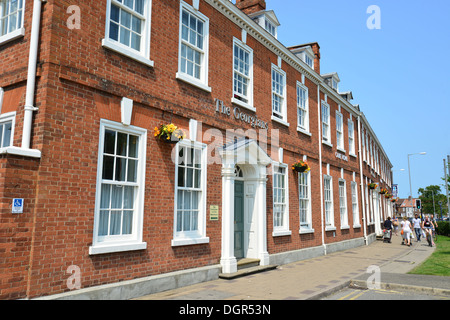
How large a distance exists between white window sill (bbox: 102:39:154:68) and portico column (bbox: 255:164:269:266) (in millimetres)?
5145

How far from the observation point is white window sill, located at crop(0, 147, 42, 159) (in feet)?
18.1

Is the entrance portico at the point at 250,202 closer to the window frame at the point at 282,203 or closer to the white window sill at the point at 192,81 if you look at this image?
the window frame at the point at 282,203

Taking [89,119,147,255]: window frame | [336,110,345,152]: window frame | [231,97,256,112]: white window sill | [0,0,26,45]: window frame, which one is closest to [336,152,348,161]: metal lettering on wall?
[336,110,345,152]: window frame

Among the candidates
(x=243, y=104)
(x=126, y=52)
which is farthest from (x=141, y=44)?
(x=243, y=104)

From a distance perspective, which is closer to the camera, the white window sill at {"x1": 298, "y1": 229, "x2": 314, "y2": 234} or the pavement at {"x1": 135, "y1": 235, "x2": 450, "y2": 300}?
the pavement at {"x1": 135, "y1": 235, "x2": 450, "y2": 300}

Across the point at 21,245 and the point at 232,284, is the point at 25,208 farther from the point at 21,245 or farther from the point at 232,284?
the point at 232,284

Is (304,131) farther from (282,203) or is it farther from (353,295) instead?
(353,295)

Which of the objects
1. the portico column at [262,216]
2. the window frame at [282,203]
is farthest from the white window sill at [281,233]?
the portico column at [262,216]

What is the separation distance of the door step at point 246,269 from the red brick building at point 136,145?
302 mm

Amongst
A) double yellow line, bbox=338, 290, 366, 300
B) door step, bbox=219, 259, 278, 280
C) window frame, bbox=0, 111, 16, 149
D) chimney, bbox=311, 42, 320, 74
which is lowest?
double yellow line, bbox=338, 290, 366, 300

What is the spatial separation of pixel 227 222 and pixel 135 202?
3.15 m

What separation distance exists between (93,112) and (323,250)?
39.1 ft

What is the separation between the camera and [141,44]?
8148 millimetres

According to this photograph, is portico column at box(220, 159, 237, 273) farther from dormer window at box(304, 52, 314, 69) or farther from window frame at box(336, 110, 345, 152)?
window frame at box(336, 110, 345, 152)
